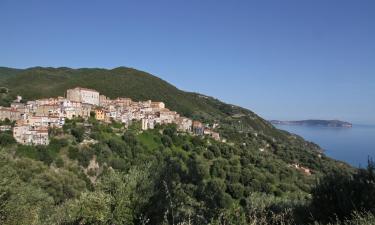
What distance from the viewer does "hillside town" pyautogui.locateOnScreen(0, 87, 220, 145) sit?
47.6 m

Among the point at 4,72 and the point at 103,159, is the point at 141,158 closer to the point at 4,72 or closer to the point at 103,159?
the point at 103,159

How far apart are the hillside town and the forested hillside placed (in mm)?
2175

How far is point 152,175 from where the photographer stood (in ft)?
40.0

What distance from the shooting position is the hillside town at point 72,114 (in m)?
47.6

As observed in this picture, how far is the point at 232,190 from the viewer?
3828 cm

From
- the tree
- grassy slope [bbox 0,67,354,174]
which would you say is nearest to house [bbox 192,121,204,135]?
grassy slope [bbox 0,67,354,174]

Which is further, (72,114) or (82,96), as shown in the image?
(82,96)

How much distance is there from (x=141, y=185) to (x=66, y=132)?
4309 centimetres

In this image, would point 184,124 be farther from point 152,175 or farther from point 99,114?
point 152,175

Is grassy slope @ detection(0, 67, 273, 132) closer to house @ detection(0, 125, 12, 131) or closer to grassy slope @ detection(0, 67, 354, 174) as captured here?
grassy slope @ detection(0, 67, 354, 174)

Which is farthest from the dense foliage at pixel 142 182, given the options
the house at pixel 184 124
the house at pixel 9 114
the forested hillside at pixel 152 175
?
the house at pixel 9 114

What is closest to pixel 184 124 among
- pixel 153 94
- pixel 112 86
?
pixel 153 94

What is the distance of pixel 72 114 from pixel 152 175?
5258 centimetres

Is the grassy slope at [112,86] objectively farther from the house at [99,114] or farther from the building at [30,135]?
the building at [30,135]
